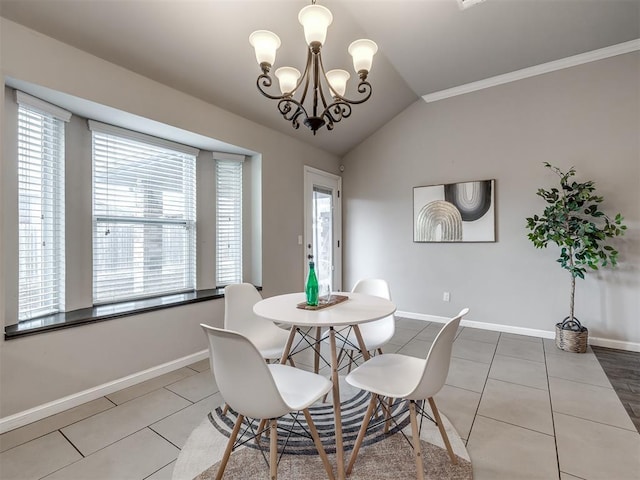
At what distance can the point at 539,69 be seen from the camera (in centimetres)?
346

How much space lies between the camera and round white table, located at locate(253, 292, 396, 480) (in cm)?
152

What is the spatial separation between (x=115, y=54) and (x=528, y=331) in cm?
475

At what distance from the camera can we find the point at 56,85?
1997 millimetres

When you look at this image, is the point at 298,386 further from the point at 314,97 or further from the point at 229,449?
the point at 314,97

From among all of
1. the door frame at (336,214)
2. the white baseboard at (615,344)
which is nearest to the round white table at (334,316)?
the door frame at (336,214)

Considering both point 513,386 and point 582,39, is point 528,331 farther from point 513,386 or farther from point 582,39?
point 582,39

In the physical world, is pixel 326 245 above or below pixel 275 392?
above

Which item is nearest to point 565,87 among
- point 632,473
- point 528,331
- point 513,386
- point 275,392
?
point 528,331

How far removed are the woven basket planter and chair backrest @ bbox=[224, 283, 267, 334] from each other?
9.84ft

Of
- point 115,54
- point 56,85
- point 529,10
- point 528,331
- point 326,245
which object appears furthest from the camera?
point 326,245

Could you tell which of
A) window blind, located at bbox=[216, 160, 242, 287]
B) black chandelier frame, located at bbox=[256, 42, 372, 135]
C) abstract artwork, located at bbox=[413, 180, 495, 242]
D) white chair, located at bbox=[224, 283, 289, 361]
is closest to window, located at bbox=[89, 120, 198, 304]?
window blind, located at bbox=[216, 160, 242, 287]

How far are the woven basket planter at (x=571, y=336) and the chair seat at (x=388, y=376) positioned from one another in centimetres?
230

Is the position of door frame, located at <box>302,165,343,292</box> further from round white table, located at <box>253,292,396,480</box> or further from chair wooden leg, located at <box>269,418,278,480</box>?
chair wooden leg, located at <box>269,418,278,480</box>

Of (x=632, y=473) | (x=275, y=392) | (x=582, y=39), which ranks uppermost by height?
(x=582, y=39)
